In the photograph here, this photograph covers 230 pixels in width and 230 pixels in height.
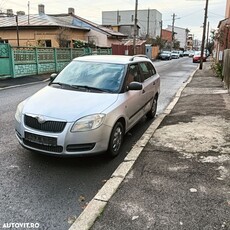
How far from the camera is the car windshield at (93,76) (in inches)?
204

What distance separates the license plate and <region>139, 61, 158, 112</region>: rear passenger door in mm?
2787

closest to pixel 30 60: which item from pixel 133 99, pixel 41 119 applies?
pixel 133 99

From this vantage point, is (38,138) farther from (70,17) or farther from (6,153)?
(70,17)

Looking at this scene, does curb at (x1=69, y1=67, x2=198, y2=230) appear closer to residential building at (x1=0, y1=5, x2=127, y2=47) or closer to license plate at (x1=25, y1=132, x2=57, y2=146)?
license plate at (x1=25, y1=132, x2=57, y2=146)

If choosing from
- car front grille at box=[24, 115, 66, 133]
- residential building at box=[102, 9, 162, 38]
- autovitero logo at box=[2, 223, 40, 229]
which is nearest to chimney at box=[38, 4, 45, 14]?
residential building at box=[102, 9, 162, 38]

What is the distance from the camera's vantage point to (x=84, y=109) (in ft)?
13.9

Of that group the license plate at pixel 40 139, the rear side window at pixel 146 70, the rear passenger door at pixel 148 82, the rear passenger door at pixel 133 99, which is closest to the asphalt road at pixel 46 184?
the license plate at pixel 40 139

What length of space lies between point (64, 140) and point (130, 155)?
1.34 metres

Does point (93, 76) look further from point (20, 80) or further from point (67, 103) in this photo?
point (20, 80)

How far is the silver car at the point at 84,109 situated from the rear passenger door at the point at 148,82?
1.30 feet

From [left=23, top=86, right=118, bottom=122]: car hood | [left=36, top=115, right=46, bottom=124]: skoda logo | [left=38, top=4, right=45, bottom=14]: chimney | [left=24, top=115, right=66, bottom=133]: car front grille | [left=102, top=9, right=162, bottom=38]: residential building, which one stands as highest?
[left=102, top=9, right=162, bottom=38]: residential building

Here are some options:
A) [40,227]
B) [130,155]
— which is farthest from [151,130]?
[40,227]

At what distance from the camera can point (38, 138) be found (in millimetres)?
4148

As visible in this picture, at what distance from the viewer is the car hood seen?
415cm
